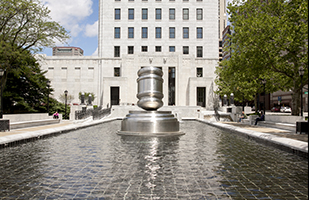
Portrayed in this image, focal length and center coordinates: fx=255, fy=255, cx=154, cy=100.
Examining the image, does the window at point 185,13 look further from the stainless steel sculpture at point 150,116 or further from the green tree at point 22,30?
the stainless steel sculpture at point 150,116

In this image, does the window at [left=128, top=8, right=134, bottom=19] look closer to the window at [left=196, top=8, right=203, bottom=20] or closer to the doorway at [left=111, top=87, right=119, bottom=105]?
the window at [left=196, top=8, right=203, bottom=20]

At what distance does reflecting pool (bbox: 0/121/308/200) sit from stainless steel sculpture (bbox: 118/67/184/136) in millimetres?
5330

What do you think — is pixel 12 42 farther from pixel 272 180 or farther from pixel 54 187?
pixel 272 180

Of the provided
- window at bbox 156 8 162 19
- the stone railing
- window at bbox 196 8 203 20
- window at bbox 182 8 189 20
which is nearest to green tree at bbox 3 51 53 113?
the stone railing

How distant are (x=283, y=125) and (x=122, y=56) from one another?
42.1 metres

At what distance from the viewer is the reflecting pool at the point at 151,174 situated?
15.3 feet

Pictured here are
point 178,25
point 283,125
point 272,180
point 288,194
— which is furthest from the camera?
point 178,25

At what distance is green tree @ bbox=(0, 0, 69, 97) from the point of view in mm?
25156

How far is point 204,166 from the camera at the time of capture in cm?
682

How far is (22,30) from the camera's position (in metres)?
27.6

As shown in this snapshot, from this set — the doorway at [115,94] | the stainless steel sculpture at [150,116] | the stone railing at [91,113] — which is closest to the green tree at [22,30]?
the stone railing at [91,113]

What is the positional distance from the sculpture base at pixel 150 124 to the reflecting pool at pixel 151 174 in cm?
529

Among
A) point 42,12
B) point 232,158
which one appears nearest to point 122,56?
point 42,12

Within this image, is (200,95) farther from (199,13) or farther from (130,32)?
(130,32)
